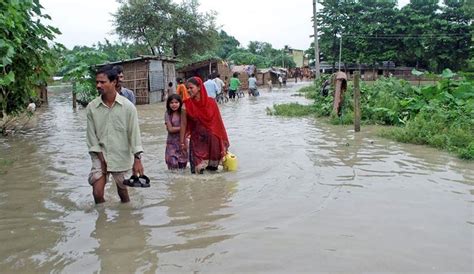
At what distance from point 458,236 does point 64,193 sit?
431cm

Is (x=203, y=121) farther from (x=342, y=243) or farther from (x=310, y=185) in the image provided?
(x=342, y=243)

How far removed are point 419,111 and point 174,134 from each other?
682 centimetres

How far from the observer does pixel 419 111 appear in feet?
35.5

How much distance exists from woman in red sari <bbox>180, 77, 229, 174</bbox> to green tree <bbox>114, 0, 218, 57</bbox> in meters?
30.2

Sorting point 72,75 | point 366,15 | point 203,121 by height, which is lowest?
point 203,121

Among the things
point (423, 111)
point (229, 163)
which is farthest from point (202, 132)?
point (423, 111)

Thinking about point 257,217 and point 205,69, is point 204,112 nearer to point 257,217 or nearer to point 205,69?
point 257,217

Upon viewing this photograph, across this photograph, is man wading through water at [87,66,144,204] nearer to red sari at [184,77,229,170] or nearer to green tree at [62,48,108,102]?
red sari at [184,77,229,170]

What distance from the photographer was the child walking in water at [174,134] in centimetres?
636

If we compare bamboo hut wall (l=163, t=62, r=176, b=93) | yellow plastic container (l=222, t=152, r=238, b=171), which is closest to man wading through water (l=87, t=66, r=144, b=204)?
yellow plastic container (l=222, t=152, r=238, b=171)

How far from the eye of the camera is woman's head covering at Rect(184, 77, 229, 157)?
6.02 meters

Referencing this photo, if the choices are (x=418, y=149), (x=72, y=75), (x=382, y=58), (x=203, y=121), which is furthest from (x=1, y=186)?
(x=382, y=58)

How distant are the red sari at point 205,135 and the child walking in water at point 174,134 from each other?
20 cm

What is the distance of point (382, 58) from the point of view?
45.9 meters
